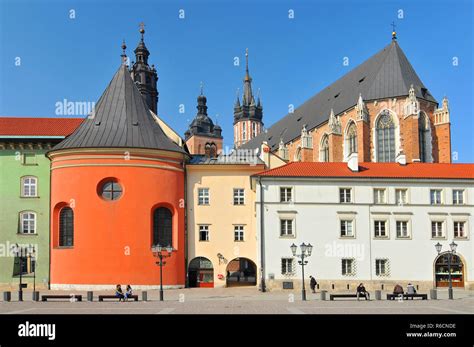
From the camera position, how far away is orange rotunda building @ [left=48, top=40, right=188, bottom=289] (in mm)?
43969

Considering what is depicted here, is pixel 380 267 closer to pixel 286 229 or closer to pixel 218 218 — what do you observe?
pixel 286 229

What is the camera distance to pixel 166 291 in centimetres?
4334

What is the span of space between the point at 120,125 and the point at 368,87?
110 feet

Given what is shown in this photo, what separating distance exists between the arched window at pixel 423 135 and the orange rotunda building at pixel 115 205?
2973 cm

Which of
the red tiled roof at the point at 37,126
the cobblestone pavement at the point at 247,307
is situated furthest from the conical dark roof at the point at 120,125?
the cobblestone pavement at the point at 247,307

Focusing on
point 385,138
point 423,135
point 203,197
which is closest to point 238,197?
point 203,197

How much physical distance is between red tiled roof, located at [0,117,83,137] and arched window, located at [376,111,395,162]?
32.4 meters

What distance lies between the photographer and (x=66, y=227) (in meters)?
45.7

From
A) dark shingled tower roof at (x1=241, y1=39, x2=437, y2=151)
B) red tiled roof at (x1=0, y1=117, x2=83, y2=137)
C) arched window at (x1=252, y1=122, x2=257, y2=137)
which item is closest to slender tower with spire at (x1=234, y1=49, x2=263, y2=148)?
arched window at (x1=252, y1=122, x2=257, y2=137)

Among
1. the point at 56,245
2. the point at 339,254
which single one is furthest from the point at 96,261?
the point at 339,254

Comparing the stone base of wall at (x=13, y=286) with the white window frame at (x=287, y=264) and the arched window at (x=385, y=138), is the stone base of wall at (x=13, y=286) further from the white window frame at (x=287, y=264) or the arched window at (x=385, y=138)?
the arched window at (x=385, y=138)

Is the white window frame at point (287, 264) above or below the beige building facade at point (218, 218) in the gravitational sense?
below

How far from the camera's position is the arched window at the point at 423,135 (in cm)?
6544
